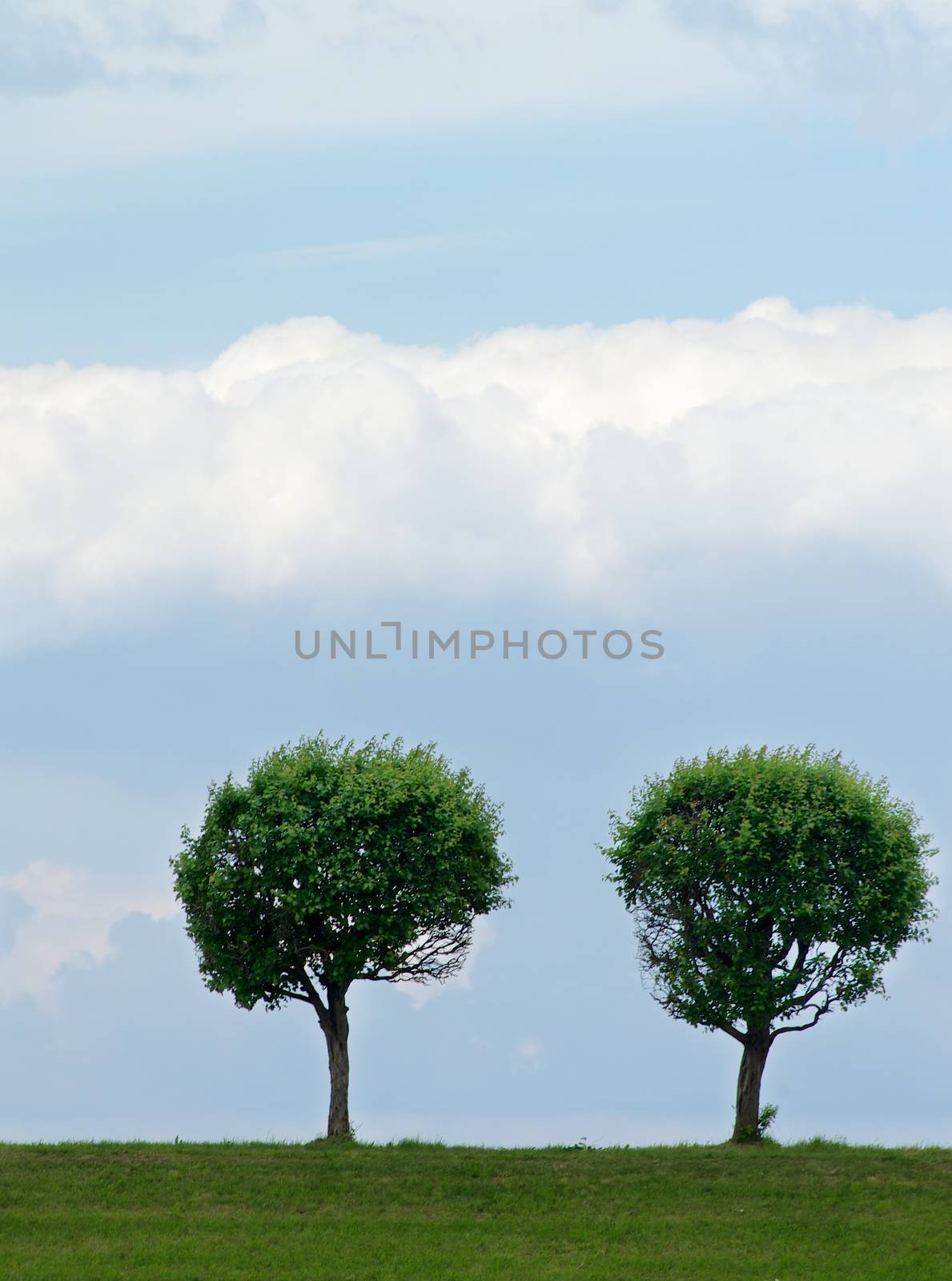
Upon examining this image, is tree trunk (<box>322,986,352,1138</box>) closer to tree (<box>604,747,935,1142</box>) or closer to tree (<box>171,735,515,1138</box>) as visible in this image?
tree (<box>171,735,515,1138</box>)

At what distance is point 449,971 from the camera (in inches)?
2089

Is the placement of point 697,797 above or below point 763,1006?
above

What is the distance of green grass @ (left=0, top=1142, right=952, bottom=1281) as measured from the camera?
3925 centimetres

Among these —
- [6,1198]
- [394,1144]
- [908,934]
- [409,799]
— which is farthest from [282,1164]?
[908,934]

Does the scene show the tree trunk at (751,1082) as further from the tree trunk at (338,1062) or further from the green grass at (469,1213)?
the tree trunk at (338,1062)

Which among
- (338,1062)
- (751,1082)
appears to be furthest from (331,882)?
(751,1082)

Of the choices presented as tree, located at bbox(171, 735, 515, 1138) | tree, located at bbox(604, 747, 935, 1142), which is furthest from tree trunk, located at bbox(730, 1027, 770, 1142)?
tree, located at bbox(171, 735, 515, 1138)

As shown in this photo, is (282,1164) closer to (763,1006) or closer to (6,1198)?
(6,1198)

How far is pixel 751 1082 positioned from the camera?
170 feet

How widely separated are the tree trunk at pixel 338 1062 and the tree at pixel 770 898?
1173 centimetres

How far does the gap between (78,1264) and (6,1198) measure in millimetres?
6220

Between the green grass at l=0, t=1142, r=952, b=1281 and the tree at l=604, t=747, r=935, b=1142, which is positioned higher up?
the tree at l=604, t=747, r=935, b=1142

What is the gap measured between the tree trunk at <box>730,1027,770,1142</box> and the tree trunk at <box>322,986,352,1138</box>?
47.7ft

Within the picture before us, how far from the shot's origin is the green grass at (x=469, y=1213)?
39.2 meters
